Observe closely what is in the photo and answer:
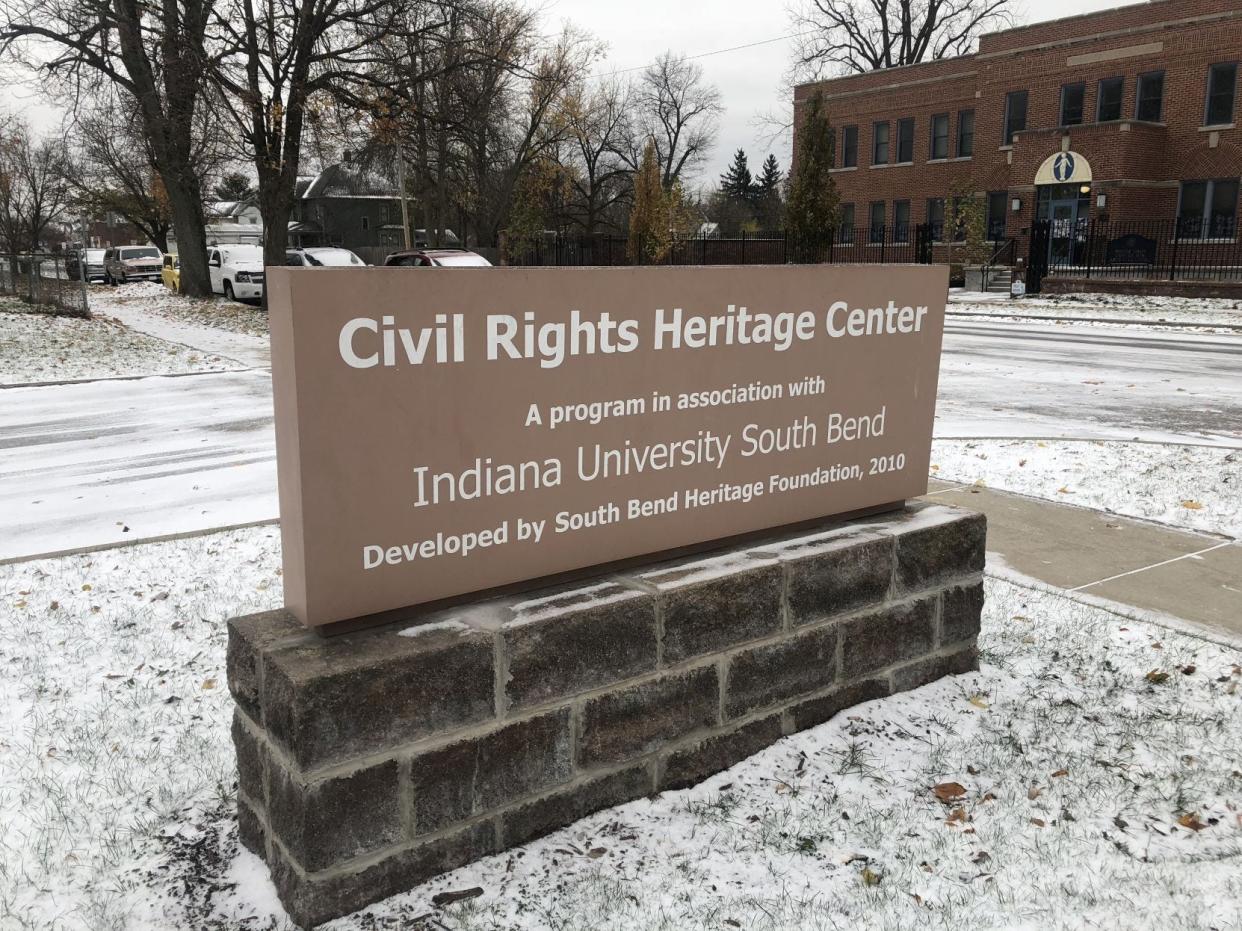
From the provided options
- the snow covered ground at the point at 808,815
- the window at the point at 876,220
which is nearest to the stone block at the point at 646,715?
the snow covered ground at the point at 808,815

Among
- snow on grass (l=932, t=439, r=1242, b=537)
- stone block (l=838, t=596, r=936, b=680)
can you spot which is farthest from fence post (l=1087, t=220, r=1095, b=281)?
stone block (l=838, t=596, r=936, b=680)

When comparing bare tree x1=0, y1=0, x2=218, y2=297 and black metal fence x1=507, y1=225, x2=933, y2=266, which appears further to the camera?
black metal fence x1=507, y1=225, x2=933, y2=266

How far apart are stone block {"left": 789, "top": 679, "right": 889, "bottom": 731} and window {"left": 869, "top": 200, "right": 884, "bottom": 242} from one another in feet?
135

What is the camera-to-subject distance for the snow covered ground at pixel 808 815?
2.83 m

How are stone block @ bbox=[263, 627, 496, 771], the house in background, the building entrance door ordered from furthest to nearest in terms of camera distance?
1. the house in background
2. the building entrance door
3. stone block @ bbox=[263, 627, 496, 771]

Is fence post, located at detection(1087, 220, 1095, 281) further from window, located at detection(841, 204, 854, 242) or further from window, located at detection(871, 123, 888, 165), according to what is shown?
window, located at detection(841, 204, 854, 242)

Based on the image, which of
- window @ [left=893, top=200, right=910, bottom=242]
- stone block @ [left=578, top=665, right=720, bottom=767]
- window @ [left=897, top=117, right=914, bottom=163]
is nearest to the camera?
stone block @ [left=578, top=665, right=720, bottom=767]

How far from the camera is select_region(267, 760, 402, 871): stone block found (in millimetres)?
2711

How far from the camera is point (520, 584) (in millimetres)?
3197

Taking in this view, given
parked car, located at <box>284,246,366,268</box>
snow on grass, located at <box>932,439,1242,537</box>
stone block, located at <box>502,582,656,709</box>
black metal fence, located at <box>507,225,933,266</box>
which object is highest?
black metal fence, located at <box>507,225,933,266</box>

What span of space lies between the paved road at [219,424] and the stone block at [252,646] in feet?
11.6

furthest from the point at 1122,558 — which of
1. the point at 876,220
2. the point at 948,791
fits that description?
the point at 876,220

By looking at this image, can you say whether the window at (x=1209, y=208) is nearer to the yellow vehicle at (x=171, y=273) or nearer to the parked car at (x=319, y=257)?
the parked car at (x=319, y=257)

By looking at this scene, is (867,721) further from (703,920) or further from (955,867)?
(703,920)
